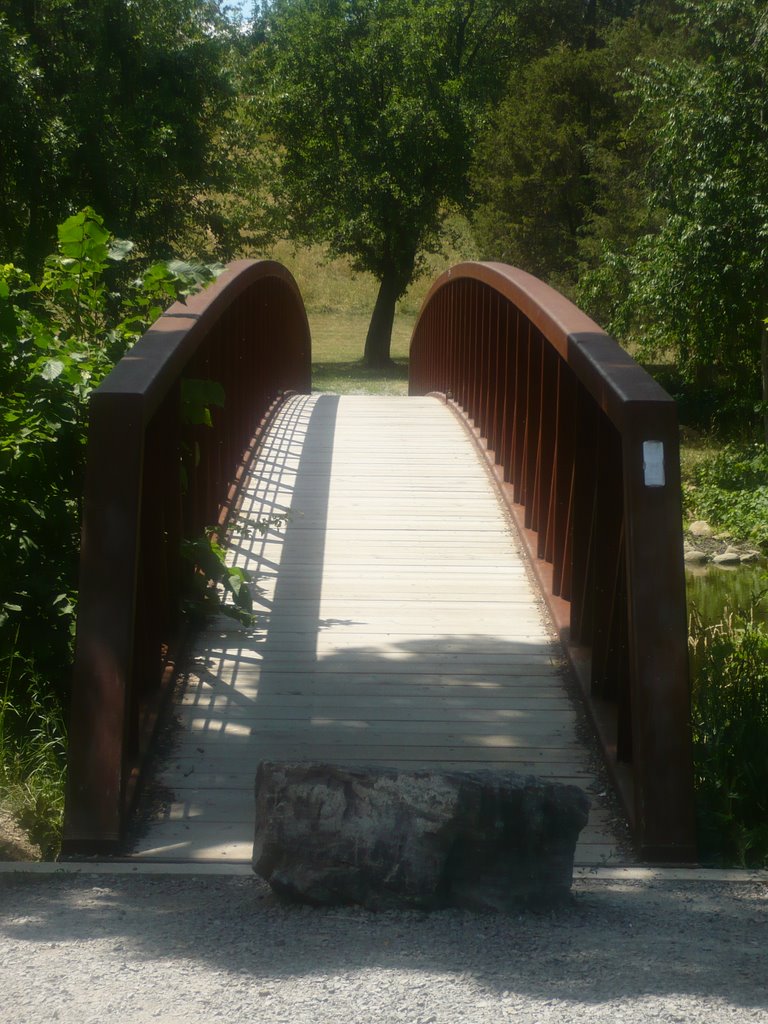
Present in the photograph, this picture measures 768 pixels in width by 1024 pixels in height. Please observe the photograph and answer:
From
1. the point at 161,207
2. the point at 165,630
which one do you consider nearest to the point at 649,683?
the point at 165,630

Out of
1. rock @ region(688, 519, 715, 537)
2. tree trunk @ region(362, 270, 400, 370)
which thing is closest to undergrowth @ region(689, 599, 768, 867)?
rock @ region(688, 519, 715, 537)

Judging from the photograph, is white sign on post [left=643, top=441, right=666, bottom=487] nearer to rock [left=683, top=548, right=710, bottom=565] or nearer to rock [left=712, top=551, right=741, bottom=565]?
rock [left=683, top=548, right=710, bottom=565]

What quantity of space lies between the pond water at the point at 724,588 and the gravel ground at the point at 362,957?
17.9 ft

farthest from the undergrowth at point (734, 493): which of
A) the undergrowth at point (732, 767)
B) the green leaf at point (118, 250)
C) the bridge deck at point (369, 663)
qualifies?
the green leaf at point (118, 250)

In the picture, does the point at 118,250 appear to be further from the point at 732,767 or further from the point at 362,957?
the point at 362,957

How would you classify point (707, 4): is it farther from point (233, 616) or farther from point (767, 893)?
point (767, 893)

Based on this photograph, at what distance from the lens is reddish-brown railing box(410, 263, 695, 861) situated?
337cm

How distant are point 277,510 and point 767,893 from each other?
4.16 metres

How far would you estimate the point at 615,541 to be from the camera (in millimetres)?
4129

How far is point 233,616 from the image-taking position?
4.93 meters

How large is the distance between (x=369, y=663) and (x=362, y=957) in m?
2.12

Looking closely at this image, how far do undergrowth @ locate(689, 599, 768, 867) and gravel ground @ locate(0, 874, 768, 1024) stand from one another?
10.5 inches

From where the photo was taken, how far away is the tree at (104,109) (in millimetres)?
18844

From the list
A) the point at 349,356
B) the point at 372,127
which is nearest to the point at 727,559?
the point at 372,127
